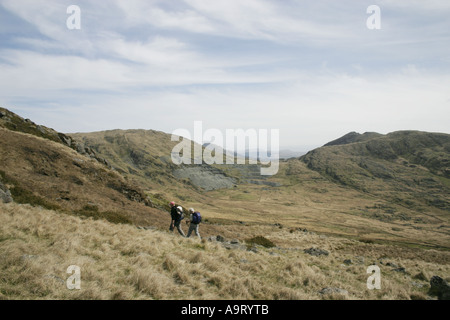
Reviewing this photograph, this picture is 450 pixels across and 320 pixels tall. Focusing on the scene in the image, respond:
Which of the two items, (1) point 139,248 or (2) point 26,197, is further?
(2) point 26,197

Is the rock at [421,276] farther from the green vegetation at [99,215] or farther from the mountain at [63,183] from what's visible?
the green vegetation at [99,215]

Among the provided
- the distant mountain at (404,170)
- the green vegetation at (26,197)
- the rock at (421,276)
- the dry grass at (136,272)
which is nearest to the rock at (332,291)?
the dry grass at (136,272)

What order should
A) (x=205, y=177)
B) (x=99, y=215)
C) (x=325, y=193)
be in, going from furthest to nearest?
(x=205, y=177)
(x=325, y=193)
(x=99, y=215)

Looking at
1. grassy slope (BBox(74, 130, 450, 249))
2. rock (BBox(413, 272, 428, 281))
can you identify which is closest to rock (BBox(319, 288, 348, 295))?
rock (BBox(413, 272, 428, 281))

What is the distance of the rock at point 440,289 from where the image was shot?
1048 cm

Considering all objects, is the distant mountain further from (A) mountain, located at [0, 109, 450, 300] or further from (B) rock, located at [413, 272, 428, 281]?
(B) rock, located at [413, 272, 428, 281]

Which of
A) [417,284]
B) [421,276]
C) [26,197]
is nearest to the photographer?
[417,284]

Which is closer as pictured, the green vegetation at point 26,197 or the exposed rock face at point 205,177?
the green vegetation at point 26,197

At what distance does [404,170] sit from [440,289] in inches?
7370

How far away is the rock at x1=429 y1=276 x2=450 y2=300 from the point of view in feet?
34.4

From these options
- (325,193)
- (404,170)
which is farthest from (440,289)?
(404,170)

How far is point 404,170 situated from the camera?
538 ft

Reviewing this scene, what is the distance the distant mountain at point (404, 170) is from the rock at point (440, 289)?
13089cm

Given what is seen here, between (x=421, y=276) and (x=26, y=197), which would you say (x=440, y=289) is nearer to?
(x=421, y=276)
